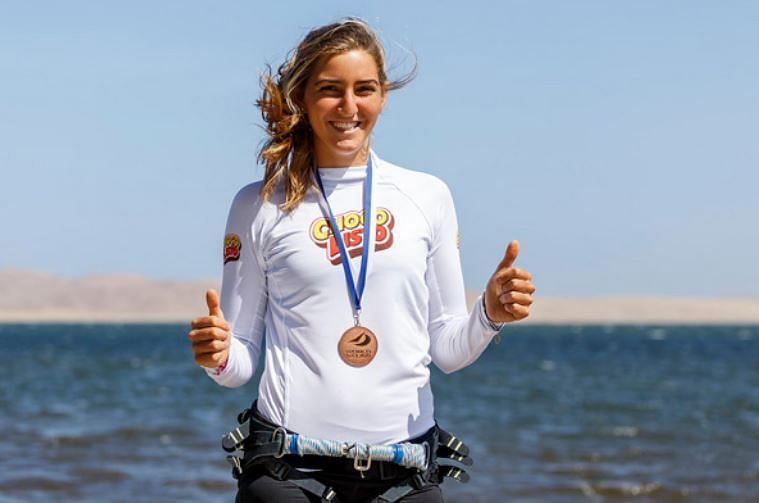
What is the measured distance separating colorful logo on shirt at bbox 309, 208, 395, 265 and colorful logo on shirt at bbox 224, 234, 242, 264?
23 cm

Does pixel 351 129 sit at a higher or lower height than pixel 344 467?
higher

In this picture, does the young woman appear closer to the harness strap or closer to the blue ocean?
the harness strap

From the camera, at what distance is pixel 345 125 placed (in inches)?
127

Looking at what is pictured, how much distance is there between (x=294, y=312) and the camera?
317 centimetres

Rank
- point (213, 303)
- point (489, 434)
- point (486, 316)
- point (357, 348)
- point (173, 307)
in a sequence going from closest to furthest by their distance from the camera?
1. point (213, 303)
2. point (357, 348)
3. point (486, 316)
4. point (489, 434)
5. point (173, 307)

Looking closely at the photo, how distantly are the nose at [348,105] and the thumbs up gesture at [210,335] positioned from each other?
583mm

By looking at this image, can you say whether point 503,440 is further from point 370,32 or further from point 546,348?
point 546,348

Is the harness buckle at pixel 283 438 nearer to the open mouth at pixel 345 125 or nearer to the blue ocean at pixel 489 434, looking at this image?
the open mouth at pixel 345 125

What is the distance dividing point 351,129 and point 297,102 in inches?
7.3

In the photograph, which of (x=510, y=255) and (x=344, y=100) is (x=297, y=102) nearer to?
(x=344, y=100)

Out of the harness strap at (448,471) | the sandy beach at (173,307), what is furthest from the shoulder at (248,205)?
the sandy beach at (173,307)

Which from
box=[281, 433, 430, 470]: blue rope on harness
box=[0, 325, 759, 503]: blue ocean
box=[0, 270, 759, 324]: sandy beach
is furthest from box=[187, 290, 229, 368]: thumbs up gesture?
box=[0, 270, 759, 324]: sandy beach

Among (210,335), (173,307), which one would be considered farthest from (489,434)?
(173,307)

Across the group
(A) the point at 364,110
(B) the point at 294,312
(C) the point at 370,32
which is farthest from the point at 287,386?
(C) the point at 370,32
